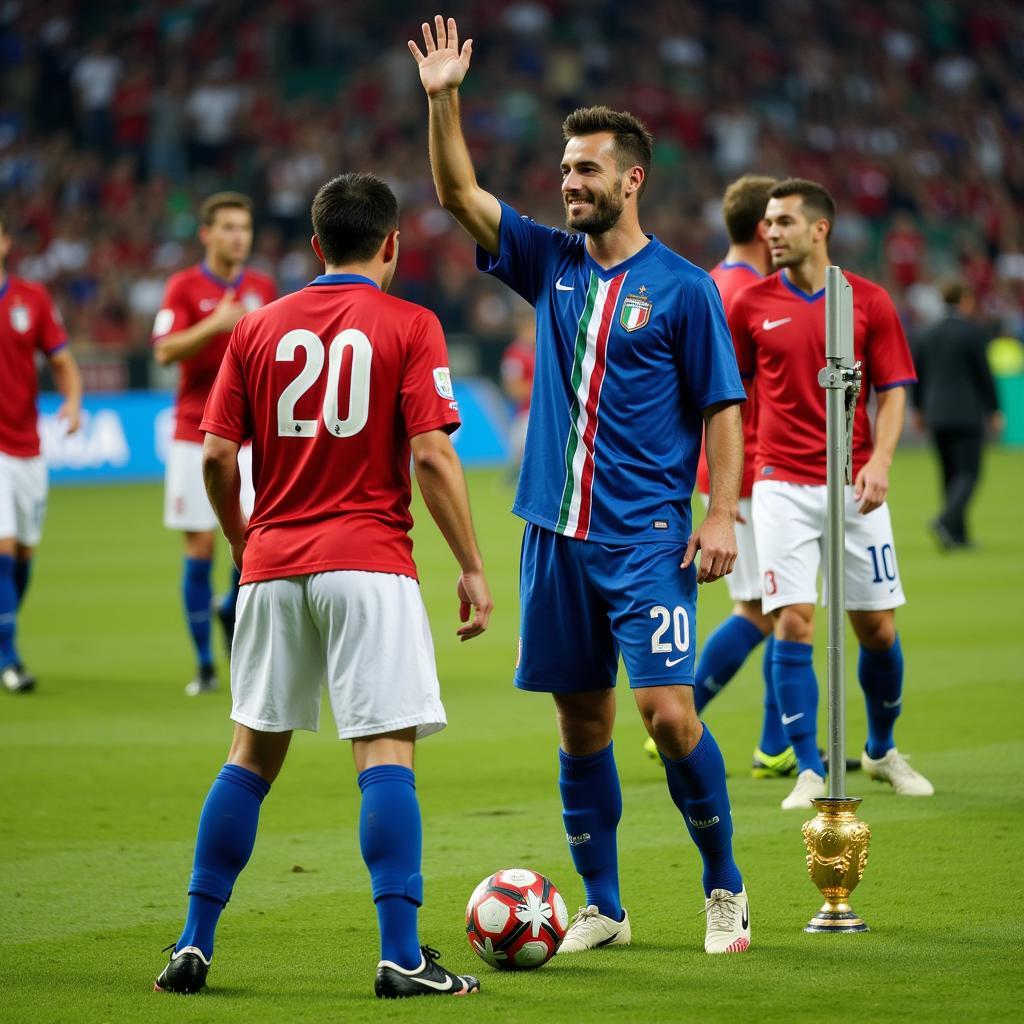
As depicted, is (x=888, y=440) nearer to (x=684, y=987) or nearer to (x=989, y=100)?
(x=684, y=987)

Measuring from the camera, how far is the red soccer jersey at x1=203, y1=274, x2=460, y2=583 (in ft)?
14.9

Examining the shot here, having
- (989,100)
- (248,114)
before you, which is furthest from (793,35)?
(248,114)

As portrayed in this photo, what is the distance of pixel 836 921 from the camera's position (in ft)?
16.5

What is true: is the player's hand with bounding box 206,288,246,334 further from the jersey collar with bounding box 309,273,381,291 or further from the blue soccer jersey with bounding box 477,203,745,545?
the jersey collar with bounding box 309,273,381,291

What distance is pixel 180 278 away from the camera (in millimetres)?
9875

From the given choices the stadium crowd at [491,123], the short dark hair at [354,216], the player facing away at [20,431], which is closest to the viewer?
the short dark hair at [354,216]

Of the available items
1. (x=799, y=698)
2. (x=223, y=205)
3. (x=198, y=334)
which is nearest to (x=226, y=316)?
(x=198, y=334)

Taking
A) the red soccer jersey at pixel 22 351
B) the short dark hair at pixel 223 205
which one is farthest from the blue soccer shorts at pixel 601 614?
the red soccer jersey at pixel 22 351

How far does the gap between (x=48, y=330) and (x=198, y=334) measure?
154cm

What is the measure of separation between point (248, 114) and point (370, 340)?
29434mm

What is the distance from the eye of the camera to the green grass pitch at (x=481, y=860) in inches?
175

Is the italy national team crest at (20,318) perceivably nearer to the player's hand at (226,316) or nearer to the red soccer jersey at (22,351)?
the red soccer jersey at (22,351)

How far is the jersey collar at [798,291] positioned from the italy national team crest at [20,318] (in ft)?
16.8

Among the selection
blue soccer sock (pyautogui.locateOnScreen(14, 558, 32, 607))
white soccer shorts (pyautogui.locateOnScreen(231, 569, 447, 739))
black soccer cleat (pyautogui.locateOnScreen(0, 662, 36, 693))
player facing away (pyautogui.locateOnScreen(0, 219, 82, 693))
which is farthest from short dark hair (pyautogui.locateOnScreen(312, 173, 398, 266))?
blue soccer sock (pyautogui.locateOnScreen(14, 558, 32, 607))
